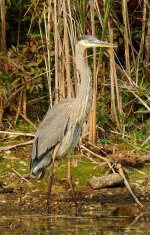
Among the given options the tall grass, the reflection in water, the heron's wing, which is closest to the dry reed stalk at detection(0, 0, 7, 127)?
the tall grass

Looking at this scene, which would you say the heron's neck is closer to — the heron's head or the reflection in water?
the heron's head

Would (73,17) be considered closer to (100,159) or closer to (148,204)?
(100,159)

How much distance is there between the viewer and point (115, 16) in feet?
35.9

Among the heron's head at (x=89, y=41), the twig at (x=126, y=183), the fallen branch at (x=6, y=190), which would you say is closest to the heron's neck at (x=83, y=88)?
the heron's head at (x=89, y=41)

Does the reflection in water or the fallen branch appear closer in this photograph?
the reflection in water

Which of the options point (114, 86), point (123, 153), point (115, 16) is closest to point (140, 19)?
point (115, 16)

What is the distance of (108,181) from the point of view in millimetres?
9125

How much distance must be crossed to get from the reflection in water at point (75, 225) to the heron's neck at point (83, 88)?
5.10 feet

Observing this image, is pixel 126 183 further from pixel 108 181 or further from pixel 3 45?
pixel 3 45

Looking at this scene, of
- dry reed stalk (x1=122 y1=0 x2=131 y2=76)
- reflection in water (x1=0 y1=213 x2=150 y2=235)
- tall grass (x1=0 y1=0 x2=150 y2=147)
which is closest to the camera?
reflection in water (x1=0 y1=213 x2=150 y2=235)

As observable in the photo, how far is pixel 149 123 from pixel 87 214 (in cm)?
290

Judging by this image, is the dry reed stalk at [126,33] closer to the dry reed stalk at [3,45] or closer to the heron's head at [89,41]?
the heron's head at [89,41]

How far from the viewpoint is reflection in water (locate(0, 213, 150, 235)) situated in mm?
7172

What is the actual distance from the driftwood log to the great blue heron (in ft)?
1.63
